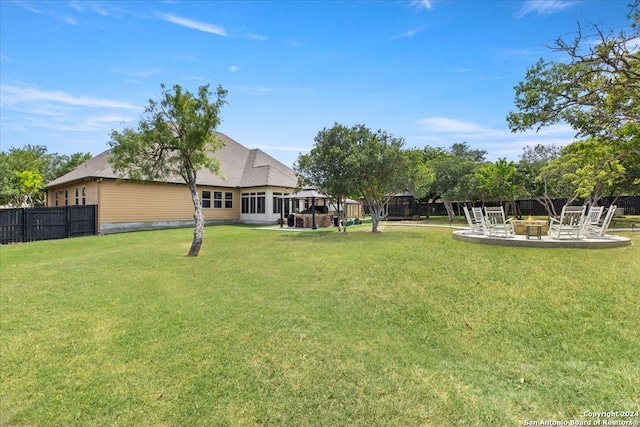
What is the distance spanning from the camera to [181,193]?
2170cm

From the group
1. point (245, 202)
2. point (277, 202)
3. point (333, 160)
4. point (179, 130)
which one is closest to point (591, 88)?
point (333, 160)

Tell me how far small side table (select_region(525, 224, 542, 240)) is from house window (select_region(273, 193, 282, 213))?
16.2 meters

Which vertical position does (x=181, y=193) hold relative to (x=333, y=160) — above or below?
below

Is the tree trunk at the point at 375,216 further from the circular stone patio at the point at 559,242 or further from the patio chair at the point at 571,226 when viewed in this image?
the patio chair at the point at 571,226

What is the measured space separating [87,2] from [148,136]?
3887 mm

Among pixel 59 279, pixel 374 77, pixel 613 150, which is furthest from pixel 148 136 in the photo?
pixel 613 150

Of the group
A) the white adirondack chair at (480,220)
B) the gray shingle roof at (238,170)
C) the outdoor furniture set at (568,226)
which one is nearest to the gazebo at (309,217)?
the gray shingle roof at (238,170)

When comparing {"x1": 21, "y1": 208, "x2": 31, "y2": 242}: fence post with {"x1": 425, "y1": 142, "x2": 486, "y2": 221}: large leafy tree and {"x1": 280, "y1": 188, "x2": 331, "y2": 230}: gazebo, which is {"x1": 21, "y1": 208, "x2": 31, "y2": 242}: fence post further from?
{"x1": 425, "y1": 142, "x2": 486, "y2": 221}: large leafy tree

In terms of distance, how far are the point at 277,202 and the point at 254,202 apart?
5.95 ft

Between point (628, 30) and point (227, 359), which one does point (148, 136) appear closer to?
point (227, 359)

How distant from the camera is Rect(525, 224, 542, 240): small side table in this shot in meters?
9.05

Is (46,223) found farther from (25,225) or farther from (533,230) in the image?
(533,230)

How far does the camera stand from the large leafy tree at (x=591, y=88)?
742 cm

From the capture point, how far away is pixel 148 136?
1003cm
